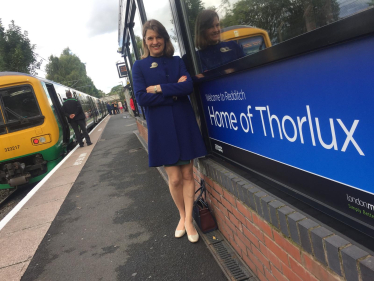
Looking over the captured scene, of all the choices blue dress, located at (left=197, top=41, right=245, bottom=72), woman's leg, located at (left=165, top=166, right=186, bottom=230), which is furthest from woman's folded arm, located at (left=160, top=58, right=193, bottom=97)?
woman's leg, located at (left=165, top=166, right=186, bottom=230)

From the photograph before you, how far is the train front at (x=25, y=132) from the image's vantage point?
6605mm

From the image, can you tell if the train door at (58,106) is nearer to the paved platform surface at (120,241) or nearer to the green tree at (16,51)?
the paved platform surface at (120,241)

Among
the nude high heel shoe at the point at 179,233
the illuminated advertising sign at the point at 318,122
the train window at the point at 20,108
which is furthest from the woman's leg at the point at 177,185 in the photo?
the train window at the point at 20,108

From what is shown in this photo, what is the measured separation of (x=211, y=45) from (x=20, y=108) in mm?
6383

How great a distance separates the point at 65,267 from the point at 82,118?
7456 mm

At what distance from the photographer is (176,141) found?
250 cm

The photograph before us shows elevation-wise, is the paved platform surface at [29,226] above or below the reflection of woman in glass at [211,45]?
below

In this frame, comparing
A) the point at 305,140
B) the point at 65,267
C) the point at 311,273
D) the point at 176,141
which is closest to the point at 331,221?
the point at 311,273

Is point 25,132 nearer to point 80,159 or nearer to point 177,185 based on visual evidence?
point 80,159

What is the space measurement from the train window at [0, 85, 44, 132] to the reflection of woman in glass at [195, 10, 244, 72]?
19.2ft

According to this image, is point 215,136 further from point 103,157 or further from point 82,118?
point 82,118

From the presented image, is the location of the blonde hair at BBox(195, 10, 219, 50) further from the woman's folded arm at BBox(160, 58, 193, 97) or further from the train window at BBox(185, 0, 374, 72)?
the woman's folded arm at BBox(160, 58, 193, 97)

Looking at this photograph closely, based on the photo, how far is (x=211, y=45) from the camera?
2266mm

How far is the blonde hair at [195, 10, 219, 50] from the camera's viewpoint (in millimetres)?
2095
